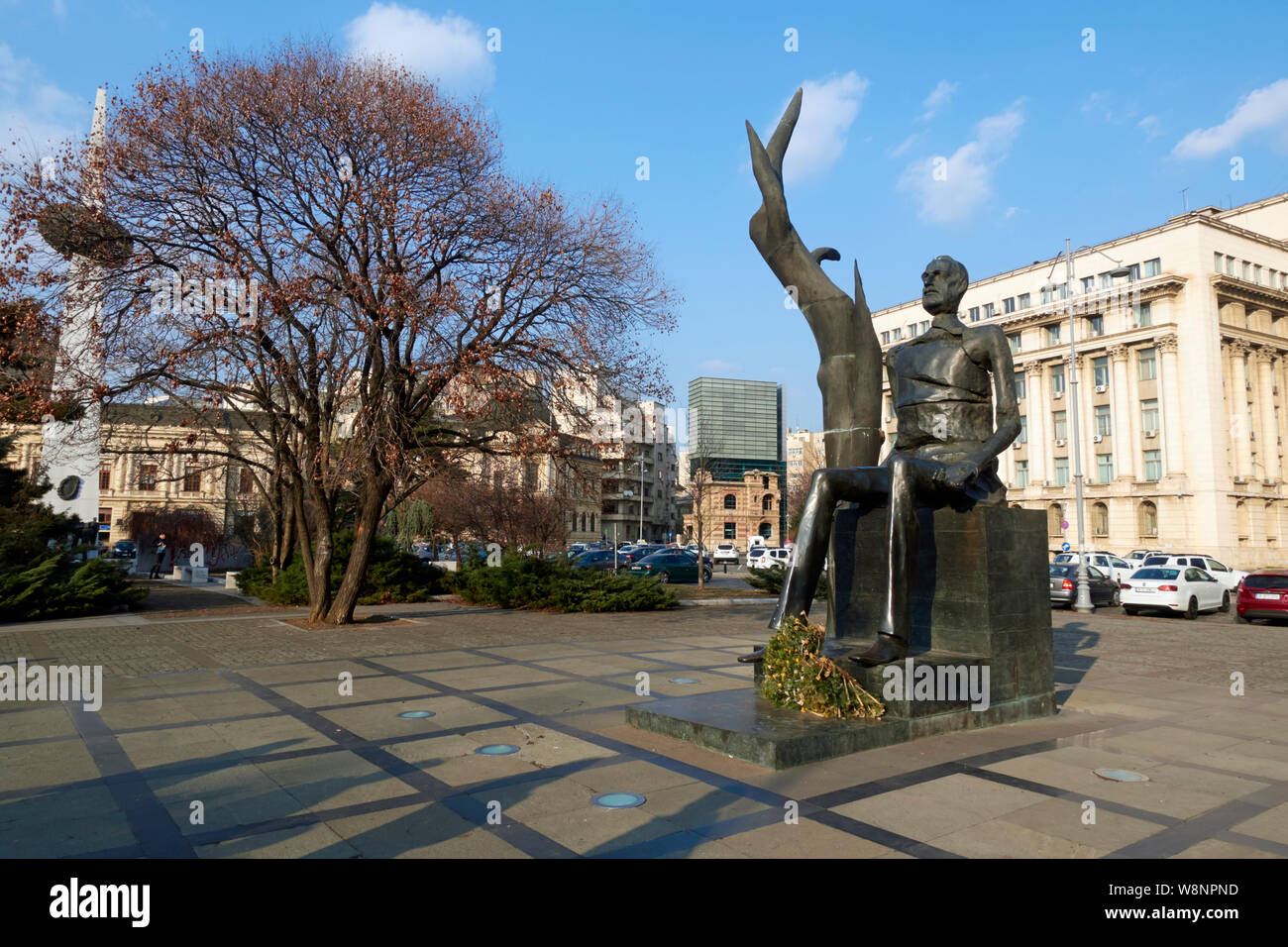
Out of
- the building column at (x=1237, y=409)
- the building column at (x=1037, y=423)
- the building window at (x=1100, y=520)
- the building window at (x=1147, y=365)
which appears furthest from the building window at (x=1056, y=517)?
the building column at (x=1237, y=409)

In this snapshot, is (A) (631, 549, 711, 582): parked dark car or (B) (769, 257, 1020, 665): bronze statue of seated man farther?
(A) (631, 549, 711, 582): parked dark car

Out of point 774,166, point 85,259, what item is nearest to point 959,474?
point 774,166

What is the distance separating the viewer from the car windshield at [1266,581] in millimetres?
21078

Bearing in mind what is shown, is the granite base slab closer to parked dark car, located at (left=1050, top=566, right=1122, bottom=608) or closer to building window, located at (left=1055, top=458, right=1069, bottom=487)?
parked dark car, located at (left=1050, top=566, right=1122, bottom=608)

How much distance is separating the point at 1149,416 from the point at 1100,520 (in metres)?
7.74

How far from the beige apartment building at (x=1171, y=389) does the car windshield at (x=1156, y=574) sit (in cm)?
2720

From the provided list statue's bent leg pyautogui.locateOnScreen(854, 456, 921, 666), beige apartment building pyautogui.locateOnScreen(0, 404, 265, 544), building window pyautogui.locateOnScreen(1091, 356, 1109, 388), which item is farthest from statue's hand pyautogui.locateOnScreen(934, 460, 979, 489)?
building window pyautogui.locateOnScreen(1091, 356, 1109, 388)

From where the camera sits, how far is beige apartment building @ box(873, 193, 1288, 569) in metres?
51.5

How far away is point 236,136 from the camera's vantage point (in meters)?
15.1

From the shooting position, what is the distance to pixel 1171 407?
52.9 meters

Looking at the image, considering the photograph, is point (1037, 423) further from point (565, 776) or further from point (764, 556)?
point (565, 776)

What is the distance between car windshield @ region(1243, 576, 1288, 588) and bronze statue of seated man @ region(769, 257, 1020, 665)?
61.8ft
